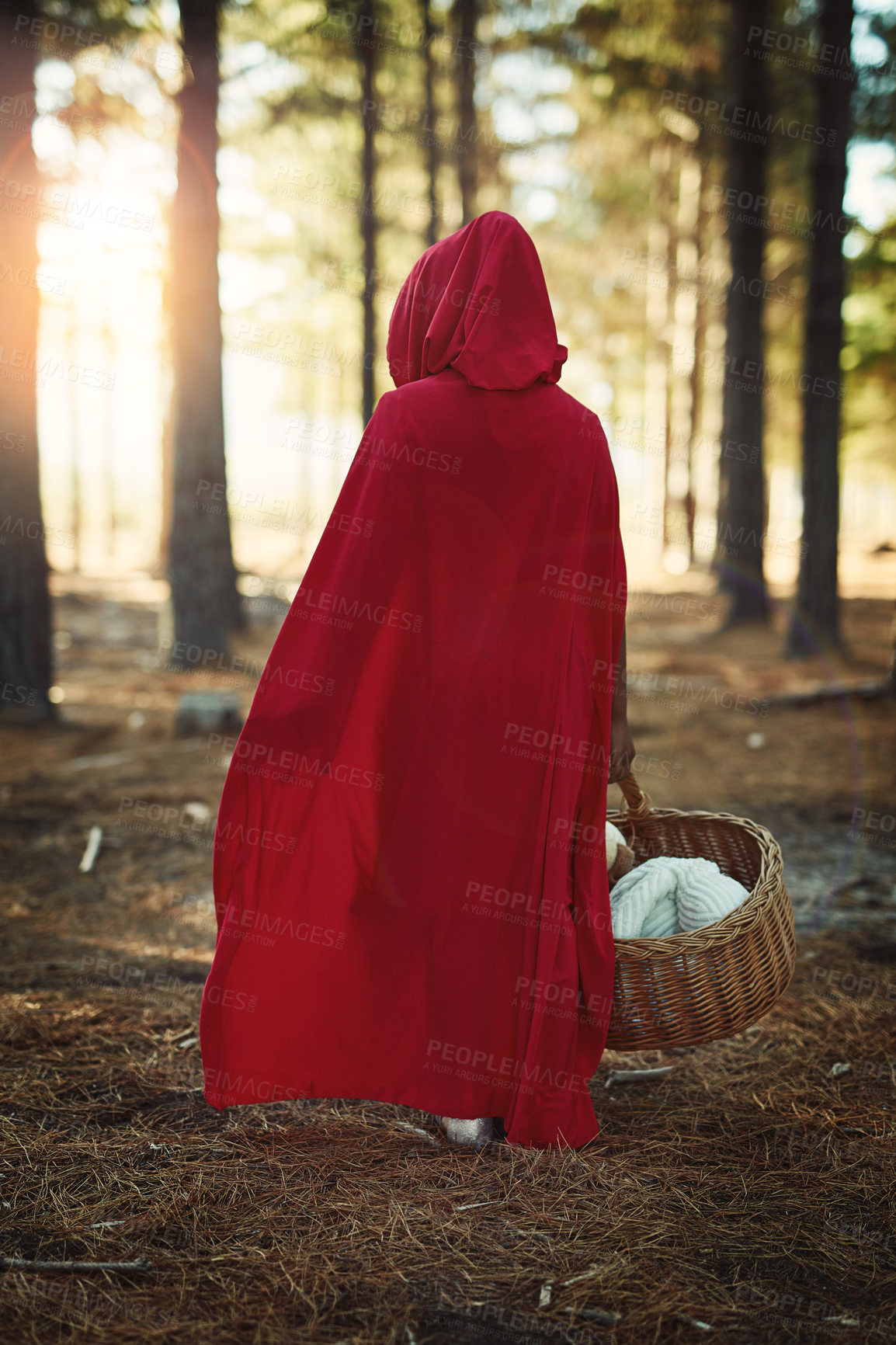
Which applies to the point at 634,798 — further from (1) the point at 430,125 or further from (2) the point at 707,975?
(1) the point at 430,125

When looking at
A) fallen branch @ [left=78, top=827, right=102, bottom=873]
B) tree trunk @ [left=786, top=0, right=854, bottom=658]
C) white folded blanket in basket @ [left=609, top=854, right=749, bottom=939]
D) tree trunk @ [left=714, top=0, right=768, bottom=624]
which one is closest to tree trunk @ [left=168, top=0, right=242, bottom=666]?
fallen branch @ [left=78, top=827, right=102, bottom=873]

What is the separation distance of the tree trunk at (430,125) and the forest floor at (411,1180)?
1221cm

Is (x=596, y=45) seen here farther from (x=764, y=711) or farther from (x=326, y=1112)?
(x=326, y=1112)

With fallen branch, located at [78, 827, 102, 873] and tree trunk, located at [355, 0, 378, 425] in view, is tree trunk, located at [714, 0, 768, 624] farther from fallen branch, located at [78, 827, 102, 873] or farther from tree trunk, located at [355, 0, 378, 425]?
fallen branch, located at [78, 827, 102, 873]

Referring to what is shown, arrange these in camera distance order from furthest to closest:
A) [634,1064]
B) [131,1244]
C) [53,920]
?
[53,920], [634,1064], [131,1244]

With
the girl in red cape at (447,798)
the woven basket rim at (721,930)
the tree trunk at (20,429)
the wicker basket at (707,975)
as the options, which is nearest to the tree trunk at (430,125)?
the tree trunk at (20,429)

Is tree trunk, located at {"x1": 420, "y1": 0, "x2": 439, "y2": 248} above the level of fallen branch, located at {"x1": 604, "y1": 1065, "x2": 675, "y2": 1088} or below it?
above

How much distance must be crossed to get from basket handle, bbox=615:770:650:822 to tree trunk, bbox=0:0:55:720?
5.82 meters

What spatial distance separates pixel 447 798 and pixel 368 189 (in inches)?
477

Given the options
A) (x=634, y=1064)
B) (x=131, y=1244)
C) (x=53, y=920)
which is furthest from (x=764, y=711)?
(x=131, y=1244)

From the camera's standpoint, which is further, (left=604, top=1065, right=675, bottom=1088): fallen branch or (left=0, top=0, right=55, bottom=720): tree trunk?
(left=0, top=0, right=55, bottom=720): tree trunk

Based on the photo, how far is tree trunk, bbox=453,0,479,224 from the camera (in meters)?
13.3

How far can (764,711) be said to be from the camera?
325 inches

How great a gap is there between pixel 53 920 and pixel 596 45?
39.8 feet
